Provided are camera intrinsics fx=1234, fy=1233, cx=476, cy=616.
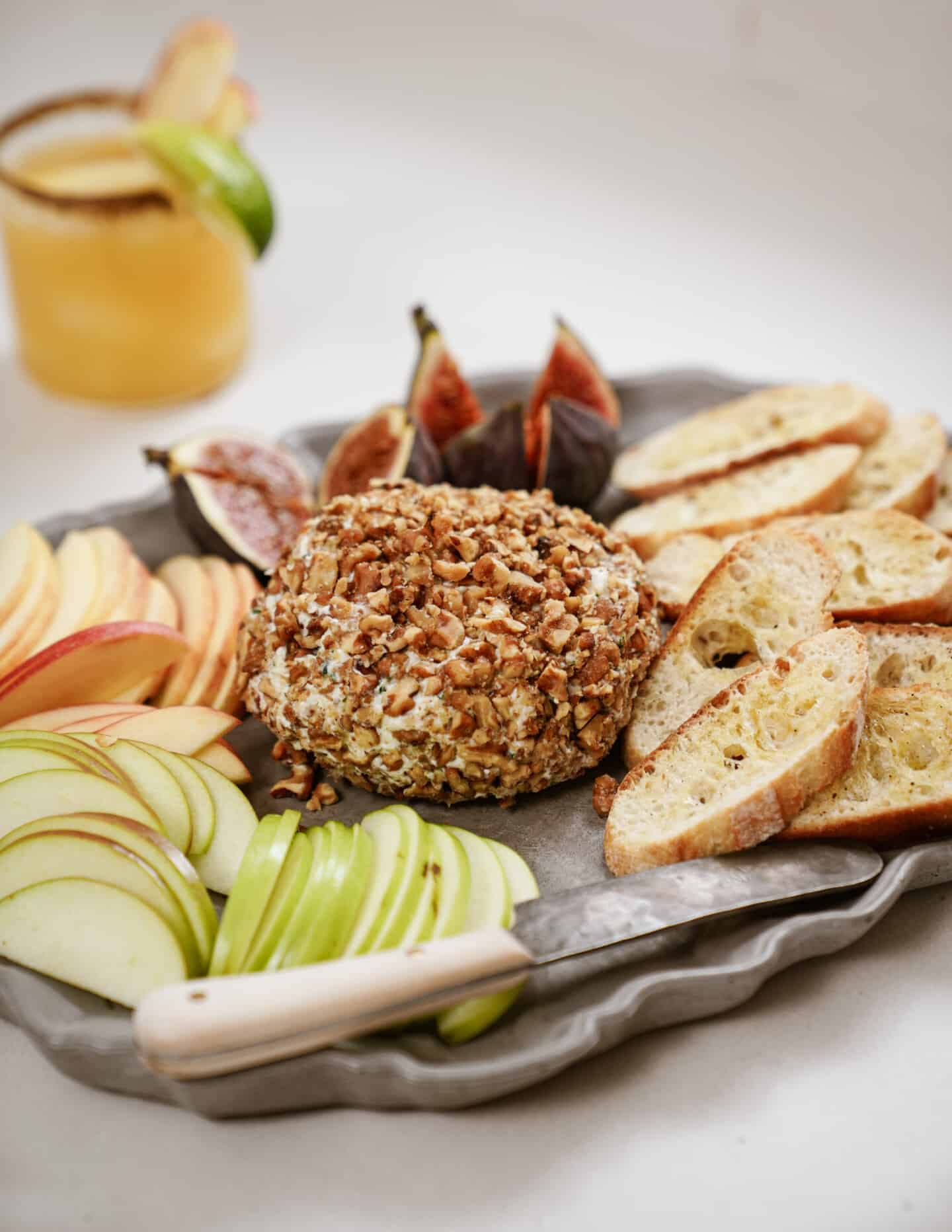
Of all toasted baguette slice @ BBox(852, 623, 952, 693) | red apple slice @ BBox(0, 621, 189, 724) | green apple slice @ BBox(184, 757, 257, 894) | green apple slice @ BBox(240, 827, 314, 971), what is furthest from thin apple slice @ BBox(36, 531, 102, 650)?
toasted baguette slice @ BBox(852, 623, 952, 693)

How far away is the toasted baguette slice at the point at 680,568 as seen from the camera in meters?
3.53

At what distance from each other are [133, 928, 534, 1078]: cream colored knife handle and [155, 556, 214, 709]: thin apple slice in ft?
3.95

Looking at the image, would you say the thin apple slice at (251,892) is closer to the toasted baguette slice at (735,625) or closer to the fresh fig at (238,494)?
the toasted baguette slice at (735,625)

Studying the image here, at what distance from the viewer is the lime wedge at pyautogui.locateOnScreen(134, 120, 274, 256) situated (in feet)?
14.0

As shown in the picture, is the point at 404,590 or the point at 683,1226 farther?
the point at 404,590

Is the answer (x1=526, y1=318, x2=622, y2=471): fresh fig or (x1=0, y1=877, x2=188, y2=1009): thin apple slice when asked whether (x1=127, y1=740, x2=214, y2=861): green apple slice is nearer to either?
(x1=0, y1=877, x2=188, y2=1009): thin apple slice

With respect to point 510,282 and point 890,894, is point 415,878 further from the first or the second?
point 510,282

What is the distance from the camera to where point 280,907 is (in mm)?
2516

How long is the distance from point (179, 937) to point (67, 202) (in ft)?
9.89

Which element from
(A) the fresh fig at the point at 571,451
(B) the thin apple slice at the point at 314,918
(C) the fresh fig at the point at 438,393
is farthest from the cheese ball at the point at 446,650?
(C) the fresh fig at the point at 438,393

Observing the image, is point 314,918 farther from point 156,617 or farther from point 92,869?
point 156,617

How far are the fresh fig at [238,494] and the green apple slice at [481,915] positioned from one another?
1325 millimetres

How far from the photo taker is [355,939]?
2.48 metres

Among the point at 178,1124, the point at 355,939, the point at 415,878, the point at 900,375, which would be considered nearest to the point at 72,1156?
the point at 178,1124
